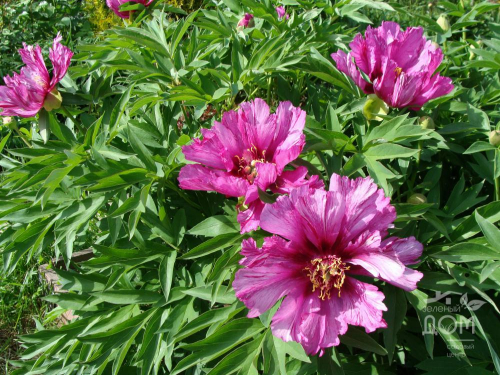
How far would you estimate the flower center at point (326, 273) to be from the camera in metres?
0.95

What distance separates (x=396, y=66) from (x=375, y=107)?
11cm

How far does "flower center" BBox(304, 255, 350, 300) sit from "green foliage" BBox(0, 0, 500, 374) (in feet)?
0.52

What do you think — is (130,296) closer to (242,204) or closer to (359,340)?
(242,204)

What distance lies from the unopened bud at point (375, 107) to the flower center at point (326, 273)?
428mm

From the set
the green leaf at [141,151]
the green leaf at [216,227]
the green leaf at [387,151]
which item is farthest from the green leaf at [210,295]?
the green leaf at [387,151]

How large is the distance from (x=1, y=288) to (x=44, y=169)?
145 centimetres

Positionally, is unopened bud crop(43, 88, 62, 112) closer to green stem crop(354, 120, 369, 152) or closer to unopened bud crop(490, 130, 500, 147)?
green stem crop(354, 120, 369, 152)

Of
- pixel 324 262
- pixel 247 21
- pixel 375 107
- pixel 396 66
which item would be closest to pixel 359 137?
pixel 375 107

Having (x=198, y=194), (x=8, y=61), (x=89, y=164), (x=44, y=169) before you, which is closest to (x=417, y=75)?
(x=198, y=194)

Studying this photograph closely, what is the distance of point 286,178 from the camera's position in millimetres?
1024

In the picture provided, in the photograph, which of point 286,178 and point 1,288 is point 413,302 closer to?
point 286,178

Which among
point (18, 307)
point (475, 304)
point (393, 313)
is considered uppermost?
point (393, 313)

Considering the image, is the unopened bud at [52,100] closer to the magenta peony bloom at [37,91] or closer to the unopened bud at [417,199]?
the magenta peony bloom at [37,91]

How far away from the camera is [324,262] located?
0.96 meters
